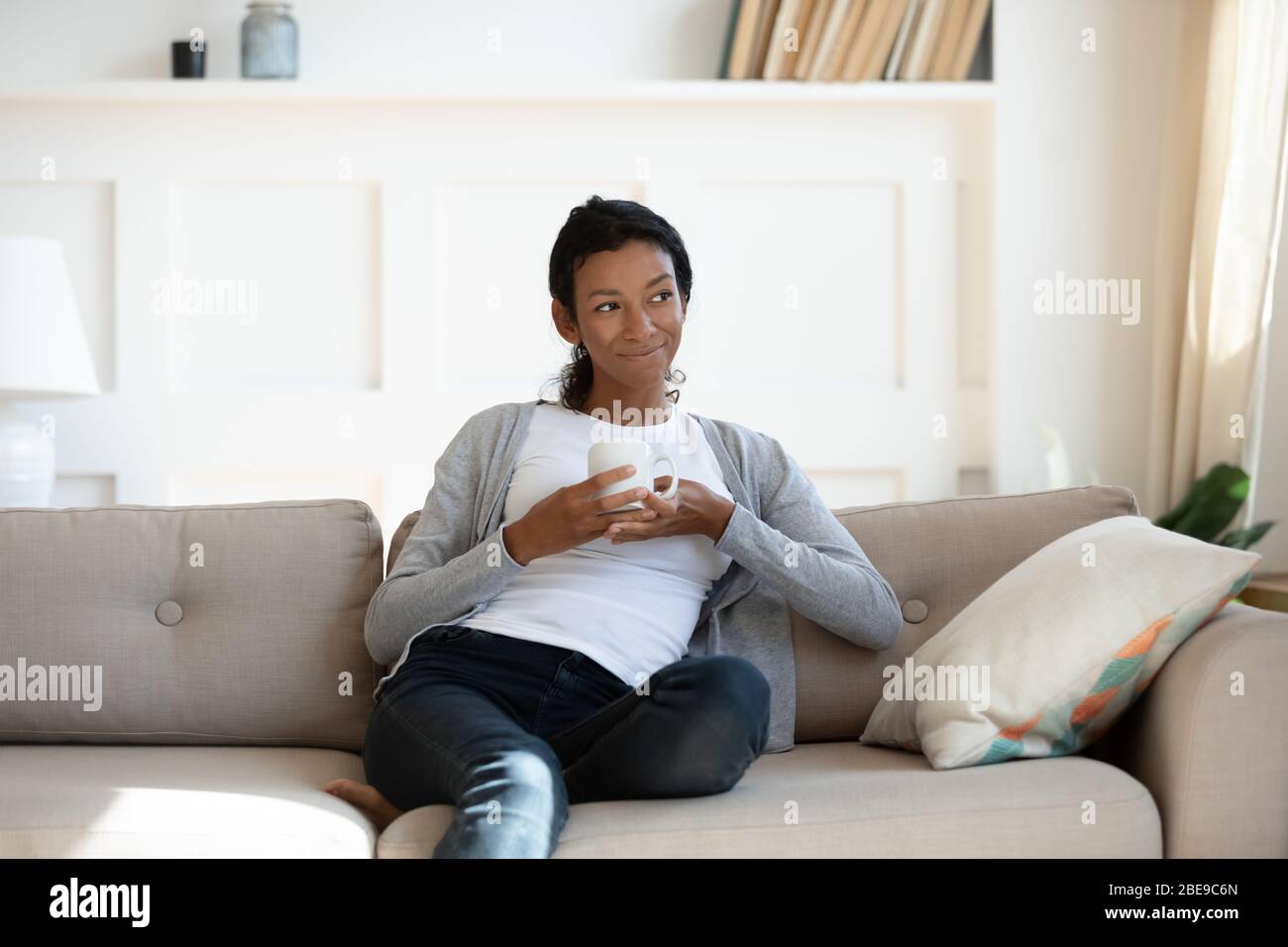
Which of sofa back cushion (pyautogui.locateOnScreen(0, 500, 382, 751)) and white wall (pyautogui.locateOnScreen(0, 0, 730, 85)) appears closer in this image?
sofa back cushion (pyautogui.locateOnScreen(0, 500, 382, 751))

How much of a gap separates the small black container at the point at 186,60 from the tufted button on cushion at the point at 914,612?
2137mm

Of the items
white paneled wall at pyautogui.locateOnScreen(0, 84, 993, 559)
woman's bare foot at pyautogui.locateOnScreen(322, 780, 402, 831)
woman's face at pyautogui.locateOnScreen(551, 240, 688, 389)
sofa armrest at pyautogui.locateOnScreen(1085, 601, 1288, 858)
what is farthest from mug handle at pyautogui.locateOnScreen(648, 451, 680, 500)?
white paneled wall at pyautogui.locateOnScreen(0, 84, 993, 559)

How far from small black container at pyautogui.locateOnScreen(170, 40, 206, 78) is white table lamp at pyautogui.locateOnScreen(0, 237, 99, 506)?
55 centimetres

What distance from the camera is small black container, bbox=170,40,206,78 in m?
3.06

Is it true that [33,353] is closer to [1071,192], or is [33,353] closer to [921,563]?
[921,563]

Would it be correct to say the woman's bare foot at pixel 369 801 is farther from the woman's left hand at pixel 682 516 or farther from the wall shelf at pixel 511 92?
the wall shelf at pixel 511 92

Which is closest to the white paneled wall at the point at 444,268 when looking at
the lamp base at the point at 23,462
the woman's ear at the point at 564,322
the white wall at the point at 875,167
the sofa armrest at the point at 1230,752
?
the white wall at the point at 875,167

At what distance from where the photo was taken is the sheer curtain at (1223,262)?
281 centimetres

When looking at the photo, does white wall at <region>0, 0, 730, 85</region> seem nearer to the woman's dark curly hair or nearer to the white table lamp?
the white table lamp

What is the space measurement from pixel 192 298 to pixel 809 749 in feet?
6.64

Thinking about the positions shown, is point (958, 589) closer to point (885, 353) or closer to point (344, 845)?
point (344, 845)

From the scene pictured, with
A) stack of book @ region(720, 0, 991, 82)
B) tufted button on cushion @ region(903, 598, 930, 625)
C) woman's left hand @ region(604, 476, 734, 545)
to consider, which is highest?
stack of book @ region(720, 0, 991, 82)
